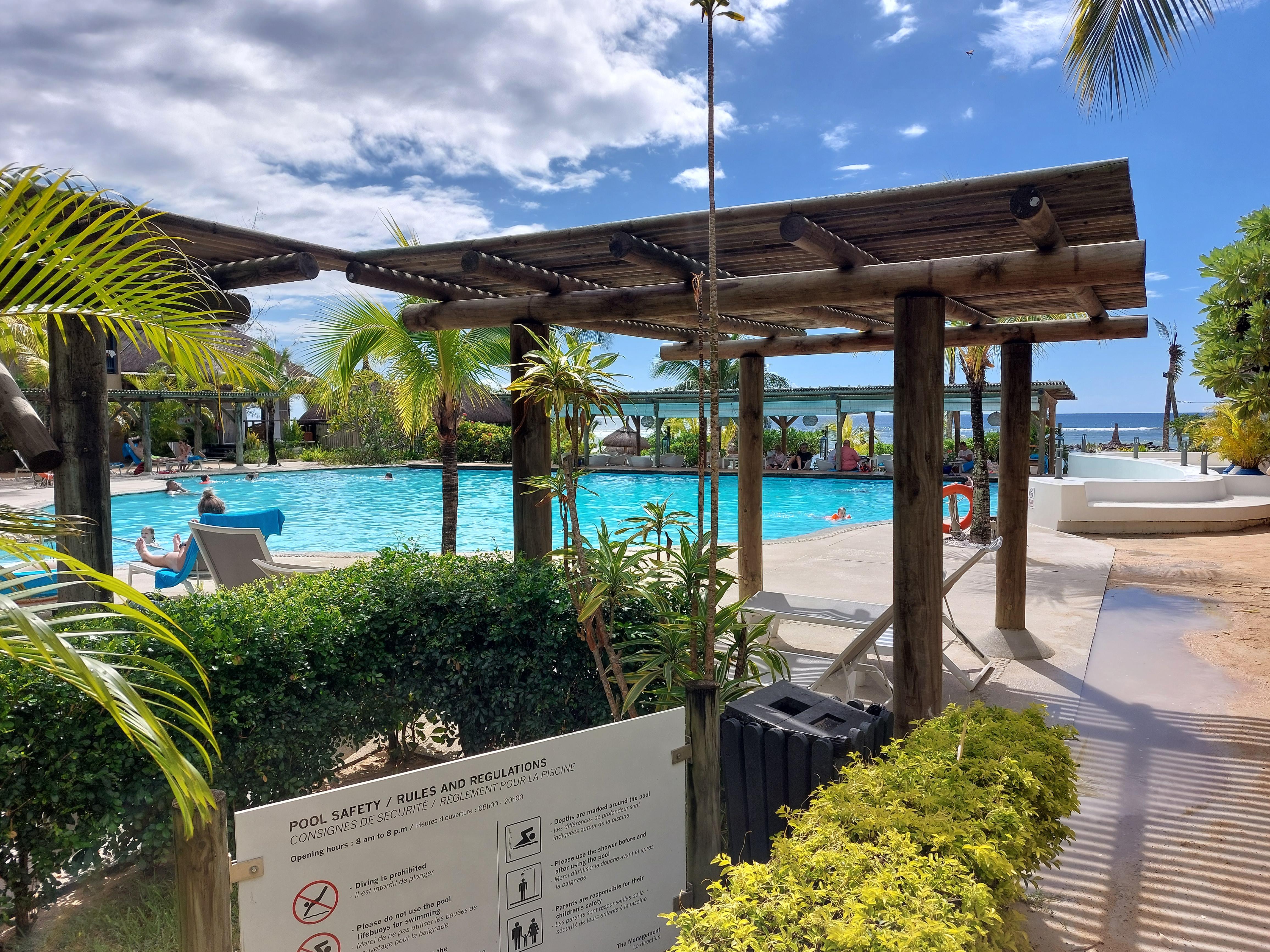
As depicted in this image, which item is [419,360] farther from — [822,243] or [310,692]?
[310,692]

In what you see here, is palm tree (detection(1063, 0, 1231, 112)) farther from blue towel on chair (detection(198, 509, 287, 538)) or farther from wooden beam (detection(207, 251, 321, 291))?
blue towel on chair (detection(198, 509, 287, 538))

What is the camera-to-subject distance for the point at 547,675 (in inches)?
130

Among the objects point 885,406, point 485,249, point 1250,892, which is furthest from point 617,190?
point 1250,892

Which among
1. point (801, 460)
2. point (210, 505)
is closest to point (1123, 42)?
point (210, 505)

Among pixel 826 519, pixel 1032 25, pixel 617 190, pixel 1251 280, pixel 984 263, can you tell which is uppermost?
pixel 617 190

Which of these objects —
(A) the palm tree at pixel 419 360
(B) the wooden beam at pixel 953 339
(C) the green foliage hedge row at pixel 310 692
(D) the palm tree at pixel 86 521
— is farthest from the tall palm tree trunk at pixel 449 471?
(D) the palm tree at pixel 86 521

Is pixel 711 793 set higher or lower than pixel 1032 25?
lower

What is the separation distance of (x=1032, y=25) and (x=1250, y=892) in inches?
305

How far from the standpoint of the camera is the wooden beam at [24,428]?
1.63m

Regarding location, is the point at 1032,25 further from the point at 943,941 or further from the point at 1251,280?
the point at 943,941

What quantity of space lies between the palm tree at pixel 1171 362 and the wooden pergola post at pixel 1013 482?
41705mm

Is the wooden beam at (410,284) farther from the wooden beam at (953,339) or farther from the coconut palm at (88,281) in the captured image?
the wooden beam at (953,339)

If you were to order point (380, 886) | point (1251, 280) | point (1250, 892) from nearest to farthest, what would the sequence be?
1. point (380, 886)
2. point (1250, 892)
3. point (1251, 280)

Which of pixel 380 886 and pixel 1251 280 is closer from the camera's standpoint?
pixel 380 886
